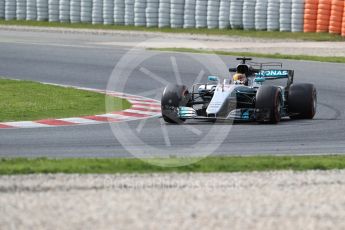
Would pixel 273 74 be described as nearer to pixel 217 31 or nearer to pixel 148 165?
pixel 148 165

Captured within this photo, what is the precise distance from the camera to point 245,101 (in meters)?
16.2

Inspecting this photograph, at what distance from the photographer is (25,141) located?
13.7m

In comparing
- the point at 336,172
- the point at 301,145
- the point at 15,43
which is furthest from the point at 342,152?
the point at 15,43

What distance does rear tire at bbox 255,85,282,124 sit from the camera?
15.8 m

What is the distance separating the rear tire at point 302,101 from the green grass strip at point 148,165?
4919mm

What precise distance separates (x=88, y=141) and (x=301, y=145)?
8.92 feet

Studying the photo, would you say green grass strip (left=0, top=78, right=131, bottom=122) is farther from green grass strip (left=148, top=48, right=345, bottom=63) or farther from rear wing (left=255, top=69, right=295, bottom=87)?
green grass strip (left=148, top=48, right=345, bottom=63)

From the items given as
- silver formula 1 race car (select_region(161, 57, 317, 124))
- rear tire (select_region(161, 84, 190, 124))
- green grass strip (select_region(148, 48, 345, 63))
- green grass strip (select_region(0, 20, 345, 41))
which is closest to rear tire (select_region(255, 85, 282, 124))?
silver formula 1 race car (select_region(161, 57, 317, 124))

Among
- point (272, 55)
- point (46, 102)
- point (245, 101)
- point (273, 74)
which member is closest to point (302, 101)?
point (273, 74)

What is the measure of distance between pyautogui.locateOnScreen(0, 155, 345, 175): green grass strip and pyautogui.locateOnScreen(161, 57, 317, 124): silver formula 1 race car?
3927 mm

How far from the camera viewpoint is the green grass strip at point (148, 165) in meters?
10.9

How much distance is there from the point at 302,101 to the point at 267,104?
121cm

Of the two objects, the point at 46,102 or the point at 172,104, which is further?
the point at 46,102

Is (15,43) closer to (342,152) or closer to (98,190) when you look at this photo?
(342,152)
